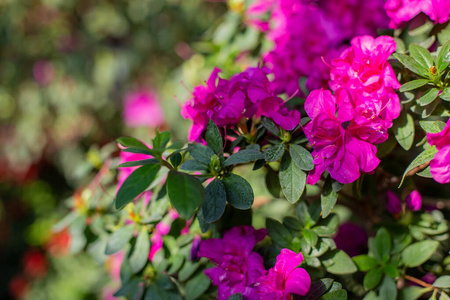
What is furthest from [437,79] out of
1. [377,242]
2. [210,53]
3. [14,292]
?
[14,292]

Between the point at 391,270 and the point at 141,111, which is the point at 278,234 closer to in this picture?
the point at 391,270

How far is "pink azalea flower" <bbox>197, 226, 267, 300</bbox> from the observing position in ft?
2.01

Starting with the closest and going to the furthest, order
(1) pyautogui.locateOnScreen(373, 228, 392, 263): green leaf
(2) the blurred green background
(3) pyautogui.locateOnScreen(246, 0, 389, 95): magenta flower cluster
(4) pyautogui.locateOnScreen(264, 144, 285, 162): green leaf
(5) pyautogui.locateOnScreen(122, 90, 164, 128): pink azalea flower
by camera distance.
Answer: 1. (4) pyautogui.locateOnScreen(264, 144, 285, 162): green leaf
2. (1) pyautogui.locateOnScreen(373, 228, 392, 263): green leaf
3. (3) pyautogui.locateOnScreen(246, 0, 389, 95): magenta flower cluster
4. (2) the blurred green background
5. (5) pyautogui.locateOnScreen(122, 90, 164, 128): pink azalea flower

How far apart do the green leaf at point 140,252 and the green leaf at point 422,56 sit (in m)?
0.54

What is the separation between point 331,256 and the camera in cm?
68

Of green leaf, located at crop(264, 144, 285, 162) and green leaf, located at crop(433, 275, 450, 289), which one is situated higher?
green leaf, located at crop(264, 144, 285, 162)

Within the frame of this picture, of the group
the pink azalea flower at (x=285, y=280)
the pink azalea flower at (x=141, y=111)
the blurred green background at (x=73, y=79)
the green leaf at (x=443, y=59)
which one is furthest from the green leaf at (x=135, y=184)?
the pink azalea flower at (x=141, y=111)

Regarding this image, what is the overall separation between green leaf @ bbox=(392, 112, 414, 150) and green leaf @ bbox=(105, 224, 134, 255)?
1.62ft

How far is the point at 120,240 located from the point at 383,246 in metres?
0.47

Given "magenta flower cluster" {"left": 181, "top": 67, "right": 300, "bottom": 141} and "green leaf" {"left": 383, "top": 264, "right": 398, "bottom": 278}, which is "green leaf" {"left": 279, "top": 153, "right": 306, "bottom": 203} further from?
"green leaf" {"left": 383, "top": 264, "right": 398, "bottom": 278}

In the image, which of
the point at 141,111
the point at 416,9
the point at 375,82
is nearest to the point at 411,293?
the point at 375,82

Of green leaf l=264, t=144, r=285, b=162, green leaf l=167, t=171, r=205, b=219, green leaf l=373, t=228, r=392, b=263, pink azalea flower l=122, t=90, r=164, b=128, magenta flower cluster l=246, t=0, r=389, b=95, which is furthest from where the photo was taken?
pink azalea flower l=122, t=90, r=164, b=128

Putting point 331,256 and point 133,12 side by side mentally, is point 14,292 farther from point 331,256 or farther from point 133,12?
point 331,256

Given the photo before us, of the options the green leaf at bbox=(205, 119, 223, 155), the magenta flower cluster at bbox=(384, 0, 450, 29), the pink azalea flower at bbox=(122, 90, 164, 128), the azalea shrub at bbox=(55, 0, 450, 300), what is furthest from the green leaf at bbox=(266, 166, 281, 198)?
the pink azalea flower at bbox=(122, 90, 164, 128)
